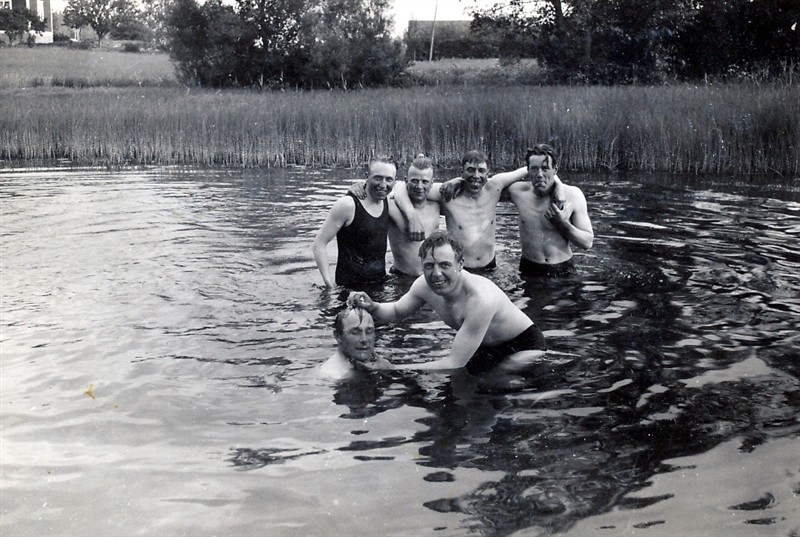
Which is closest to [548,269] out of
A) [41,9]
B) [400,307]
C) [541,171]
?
[541,171]

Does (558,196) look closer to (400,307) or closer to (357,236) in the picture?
(357,236)

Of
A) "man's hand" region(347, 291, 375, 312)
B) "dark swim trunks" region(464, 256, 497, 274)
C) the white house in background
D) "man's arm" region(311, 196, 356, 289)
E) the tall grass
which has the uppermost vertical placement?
the white house in background

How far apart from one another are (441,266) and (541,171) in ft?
9.20

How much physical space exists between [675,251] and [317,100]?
430 inches

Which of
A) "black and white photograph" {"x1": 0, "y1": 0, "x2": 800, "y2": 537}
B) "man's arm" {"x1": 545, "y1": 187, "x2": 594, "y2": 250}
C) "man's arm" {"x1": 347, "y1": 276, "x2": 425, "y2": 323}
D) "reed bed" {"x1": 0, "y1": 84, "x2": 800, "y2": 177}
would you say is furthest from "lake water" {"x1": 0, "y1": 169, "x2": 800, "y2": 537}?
"reed bed" {"x1": 0, "y1": 84, "x2": 800, "y2": 177}

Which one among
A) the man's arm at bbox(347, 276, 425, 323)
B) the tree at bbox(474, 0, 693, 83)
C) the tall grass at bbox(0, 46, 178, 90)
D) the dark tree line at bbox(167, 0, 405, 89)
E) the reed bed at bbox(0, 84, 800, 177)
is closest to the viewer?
the man's arm at bbox(347, 276, 425, 323)

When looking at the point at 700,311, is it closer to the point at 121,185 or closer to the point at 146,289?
the point at 146,289

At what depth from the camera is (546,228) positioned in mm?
7715

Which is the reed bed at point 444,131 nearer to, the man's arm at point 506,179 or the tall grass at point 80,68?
the tall grass at point 80,68

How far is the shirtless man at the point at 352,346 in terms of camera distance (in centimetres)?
505

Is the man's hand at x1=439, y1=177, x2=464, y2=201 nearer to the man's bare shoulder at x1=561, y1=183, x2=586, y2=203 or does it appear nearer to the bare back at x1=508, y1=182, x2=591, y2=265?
the bare back at x1=508, y1=182, x2=591, y2=265

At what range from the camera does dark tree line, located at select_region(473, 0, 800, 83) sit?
80.1 ft

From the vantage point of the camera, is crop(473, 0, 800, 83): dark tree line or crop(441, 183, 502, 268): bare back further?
crop(473, 0, 800, 83): dark tree line

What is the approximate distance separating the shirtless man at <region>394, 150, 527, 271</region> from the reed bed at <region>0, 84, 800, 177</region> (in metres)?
6.97
